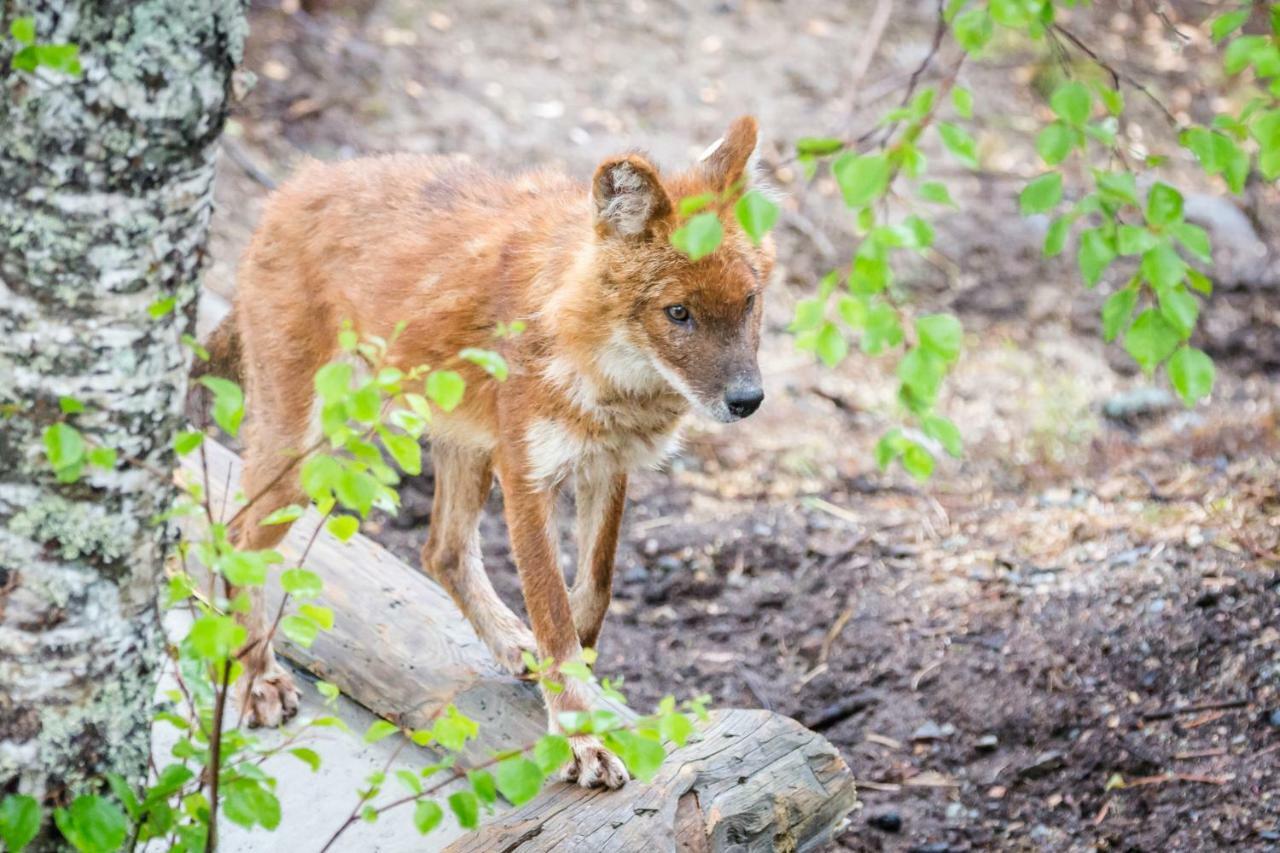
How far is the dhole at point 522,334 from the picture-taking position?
4445mm

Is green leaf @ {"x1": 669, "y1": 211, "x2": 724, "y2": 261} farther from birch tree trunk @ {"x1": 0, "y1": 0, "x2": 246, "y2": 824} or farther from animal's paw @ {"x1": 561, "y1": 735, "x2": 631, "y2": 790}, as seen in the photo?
animal's paw @ {"x1": 561, "y1": 735, "x2": 631, "y2": 790}

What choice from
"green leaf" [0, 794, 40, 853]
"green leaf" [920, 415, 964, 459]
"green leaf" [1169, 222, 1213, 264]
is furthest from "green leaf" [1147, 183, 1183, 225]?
"green leaf" [0, 794, 40, 853]

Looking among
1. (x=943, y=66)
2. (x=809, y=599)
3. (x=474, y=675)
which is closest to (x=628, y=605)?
(x=809, y=599)

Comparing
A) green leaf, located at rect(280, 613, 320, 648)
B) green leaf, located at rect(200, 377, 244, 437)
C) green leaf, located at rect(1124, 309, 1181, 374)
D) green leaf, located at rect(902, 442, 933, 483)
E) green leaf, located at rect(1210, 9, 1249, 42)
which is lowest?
green leaf, located at rect(280, 613, 320, 648)

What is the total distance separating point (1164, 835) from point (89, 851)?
11.4 ft

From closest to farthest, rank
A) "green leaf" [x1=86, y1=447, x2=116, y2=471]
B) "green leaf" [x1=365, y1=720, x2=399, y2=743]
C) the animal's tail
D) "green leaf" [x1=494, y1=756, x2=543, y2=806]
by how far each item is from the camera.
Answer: "green leaf" [x1=86, y1=447, x2=116, y2=471], "green leaf" [x1=494, y1=756, x2=543, y2=806], "green leaf" [x1=365, y1=720, x2=399, y2=743], the animal's tail

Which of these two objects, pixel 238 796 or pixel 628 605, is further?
pixel 628 605

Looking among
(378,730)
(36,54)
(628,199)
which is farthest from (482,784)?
(628,199)

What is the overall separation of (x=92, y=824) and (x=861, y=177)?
2.08 metres

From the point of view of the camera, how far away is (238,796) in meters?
2.82

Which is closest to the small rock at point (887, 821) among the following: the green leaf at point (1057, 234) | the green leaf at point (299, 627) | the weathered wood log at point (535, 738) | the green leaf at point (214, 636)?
the weathered wood log at point (535, 738)

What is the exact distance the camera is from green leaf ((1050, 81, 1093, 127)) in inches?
119

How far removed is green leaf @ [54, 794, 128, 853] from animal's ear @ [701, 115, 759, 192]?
2813 mm

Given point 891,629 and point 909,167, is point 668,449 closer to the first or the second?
point 891,629
